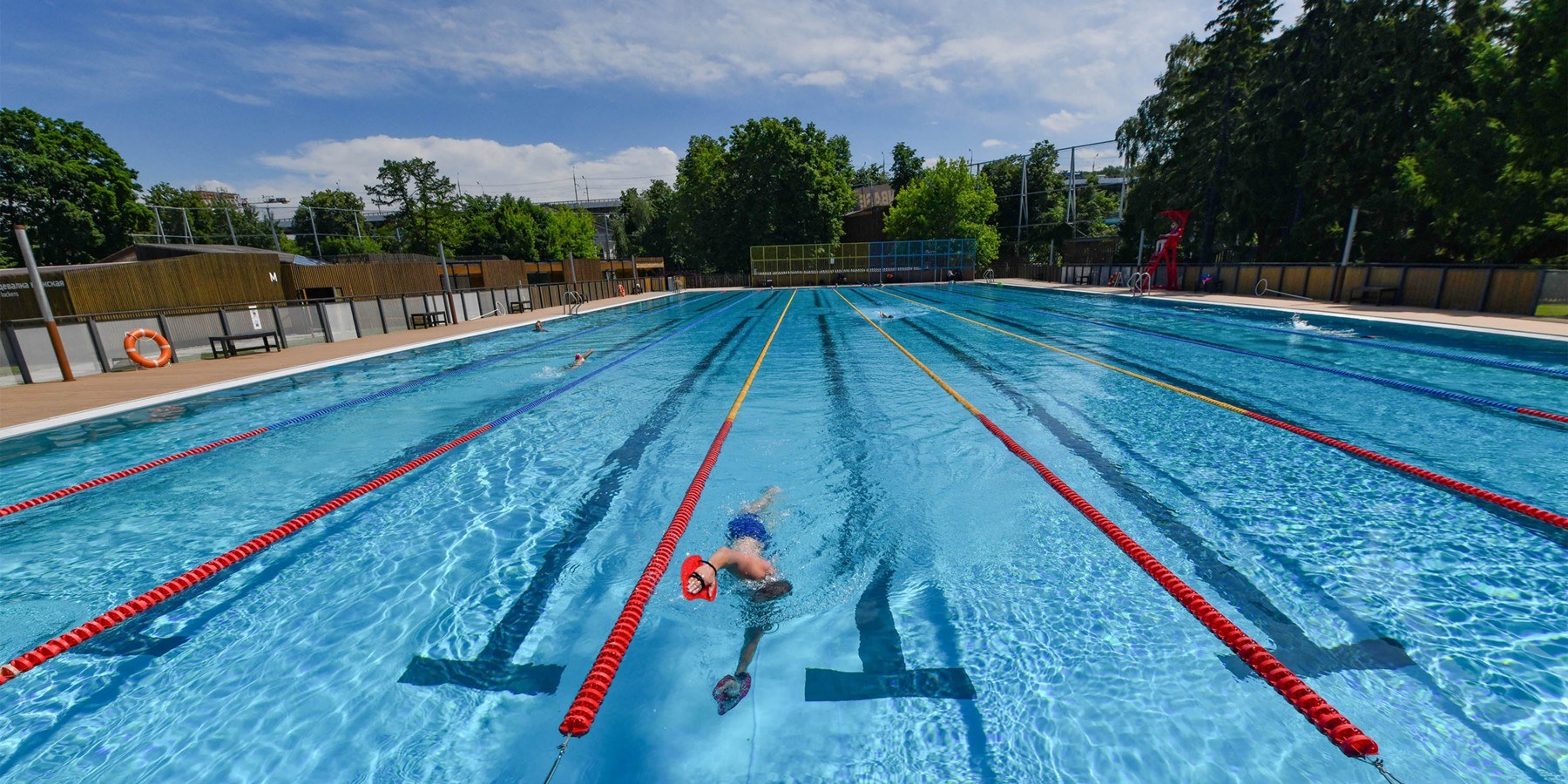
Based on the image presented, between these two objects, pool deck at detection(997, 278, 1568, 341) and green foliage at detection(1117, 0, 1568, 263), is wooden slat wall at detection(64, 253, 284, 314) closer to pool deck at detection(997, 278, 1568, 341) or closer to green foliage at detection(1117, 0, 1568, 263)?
pool deck at detection(997, 278, 1568, 341)

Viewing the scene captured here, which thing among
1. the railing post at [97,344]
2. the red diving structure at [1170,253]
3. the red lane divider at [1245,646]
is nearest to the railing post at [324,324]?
the railing post at [97,344]

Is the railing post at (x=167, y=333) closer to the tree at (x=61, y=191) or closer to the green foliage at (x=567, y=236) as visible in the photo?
the tree at (x=61, y=191)

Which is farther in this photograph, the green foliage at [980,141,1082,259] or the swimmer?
the green foliage at [980,141,1082,259]

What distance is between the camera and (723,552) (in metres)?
3.44

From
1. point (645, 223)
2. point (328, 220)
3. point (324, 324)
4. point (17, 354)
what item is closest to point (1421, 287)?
point (324, 324)

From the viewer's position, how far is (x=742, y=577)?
3686mm

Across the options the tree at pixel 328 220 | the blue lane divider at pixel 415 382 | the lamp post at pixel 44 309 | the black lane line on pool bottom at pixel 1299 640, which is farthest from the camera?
the tree at pixel 328 220

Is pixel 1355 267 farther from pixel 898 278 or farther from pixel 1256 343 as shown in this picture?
pixel 898 278

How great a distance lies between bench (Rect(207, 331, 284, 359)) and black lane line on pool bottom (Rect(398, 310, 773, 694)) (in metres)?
11.8

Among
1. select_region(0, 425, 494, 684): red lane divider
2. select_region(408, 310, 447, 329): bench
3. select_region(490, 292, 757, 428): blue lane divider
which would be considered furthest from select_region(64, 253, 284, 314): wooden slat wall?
select_region(0, 425, 494, 684): red lane divider

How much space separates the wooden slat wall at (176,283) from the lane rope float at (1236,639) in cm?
1808

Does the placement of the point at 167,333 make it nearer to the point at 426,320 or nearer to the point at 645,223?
the point at 426,320

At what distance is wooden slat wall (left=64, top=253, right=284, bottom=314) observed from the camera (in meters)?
11.7

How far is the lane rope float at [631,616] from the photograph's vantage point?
2.34m
